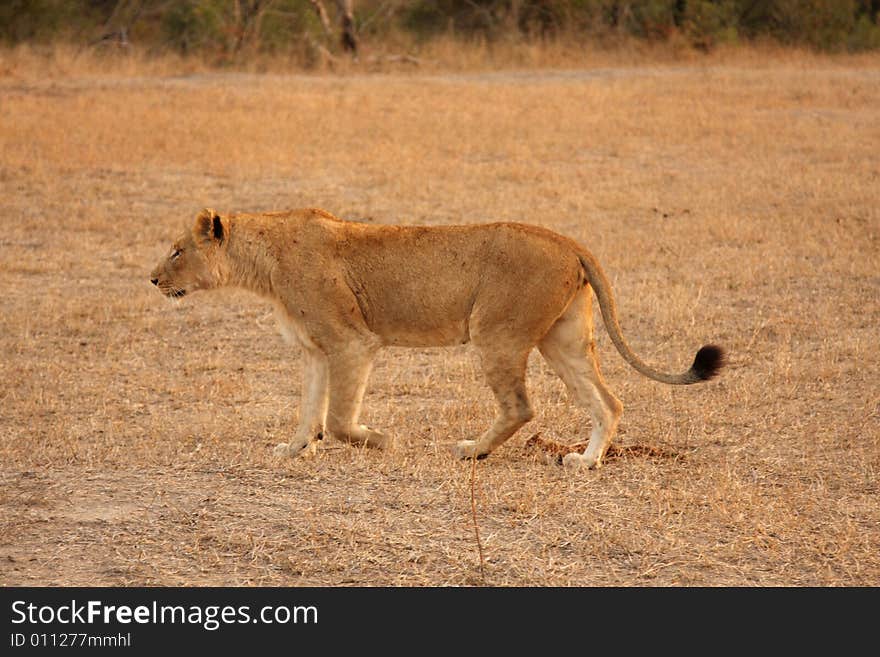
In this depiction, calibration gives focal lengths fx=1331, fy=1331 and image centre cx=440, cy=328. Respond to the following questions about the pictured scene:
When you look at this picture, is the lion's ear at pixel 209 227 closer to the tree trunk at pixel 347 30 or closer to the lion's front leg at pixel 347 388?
the lion's front leg at pixel 347 388

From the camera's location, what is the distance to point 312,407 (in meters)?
5.94

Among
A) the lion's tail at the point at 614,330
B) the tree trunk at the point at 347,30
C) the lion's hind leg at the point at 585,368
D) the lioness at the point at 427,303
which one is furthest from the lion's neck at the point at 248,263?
the tree trunk at the point at 347,30

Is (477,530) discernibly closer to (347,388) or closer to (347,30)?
(347,388)

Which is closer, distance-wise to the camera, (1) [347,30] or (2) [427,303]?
(2) [427,303]

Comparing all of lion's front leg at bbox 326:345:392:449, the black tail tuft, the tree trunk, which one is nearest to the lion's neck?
lion's front leg at bbox 326:345:392:449

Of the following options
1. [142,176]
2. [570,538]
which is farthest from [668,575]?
[142,176]

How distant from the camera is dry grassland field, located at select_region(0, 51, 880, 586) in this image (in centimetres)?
481

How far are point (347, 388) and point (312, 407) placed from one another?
0.73 feet

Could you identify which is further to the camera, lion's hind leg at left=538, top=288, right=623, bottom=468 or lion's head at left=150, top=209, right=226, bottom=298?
lion's head at left=150, top=209, right=226, bottom=298

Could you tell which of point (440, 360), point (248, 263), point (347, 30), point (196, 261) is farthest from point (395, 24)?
point (248, 263)

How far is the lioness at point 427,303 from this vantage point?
5.68 m

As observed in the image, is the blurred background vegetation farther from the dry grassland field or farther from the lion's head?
the lion's head

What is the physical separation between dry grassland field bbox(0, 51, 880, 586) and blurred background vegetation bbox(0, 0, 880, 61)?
532cm

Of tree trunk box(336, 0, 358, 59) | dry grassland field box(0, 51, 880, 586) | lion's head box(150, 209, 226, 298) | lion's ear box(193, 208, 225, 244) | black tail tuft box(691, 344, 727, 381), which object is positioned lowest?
tree trunk box(336, 0, 358, 59)
